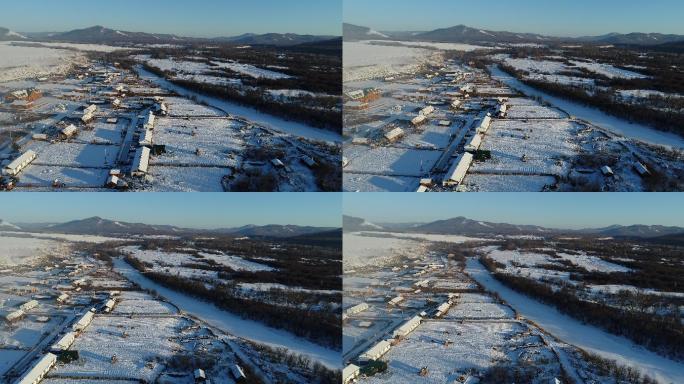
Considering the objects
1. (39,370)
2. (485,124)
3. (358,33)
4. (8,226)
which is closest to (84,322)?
(39,370)

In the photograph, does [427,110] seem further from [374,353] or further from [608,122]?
→ [374,353]

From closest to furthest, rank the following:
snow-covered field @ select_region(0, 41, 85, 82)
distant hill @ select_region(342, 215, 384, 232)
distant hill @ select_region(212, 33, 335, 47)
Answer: distant hill @ select_region(342, 215, 384, 232)
distant hill @ select_region(212, 33, 335, 47)
snow-covered field @ select_region(0, 41, 85, 82)

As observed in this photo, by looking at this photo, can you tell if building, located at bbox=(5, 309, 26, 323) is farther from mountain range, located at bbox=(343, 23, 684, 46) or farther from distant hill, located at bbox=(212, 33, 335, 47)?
mountain range, located at bbox=(343, 23, 684, 46)

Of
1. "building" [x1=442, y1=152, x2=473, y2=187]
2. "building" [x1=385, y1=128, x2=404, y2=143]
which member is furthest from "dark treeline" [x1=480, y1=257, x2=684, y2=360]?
"building" [x1=385, y1=128, x2=404, y2=143]

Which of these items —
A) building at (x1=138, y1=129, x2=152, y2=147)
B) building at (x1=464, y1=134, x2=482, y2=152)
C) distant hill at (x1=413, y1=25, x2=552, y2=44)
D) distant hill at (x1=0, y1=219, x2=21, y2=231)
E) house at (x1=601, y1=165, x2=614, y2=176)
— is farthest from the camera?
distant hill at (x1=413, y1=25, x2=552, y2=44)

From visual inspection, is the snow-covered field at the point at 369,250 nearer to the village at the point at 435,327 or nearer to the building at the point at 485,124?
the village at the point at 435,327

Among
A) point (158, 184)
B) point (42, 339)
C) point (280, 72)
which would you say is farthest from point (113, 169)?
point (280, 72)

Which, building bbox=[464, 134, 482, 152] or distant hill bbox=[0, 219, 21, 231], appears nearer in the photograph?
distant hill bbox=[0, 219, 21, 231]
